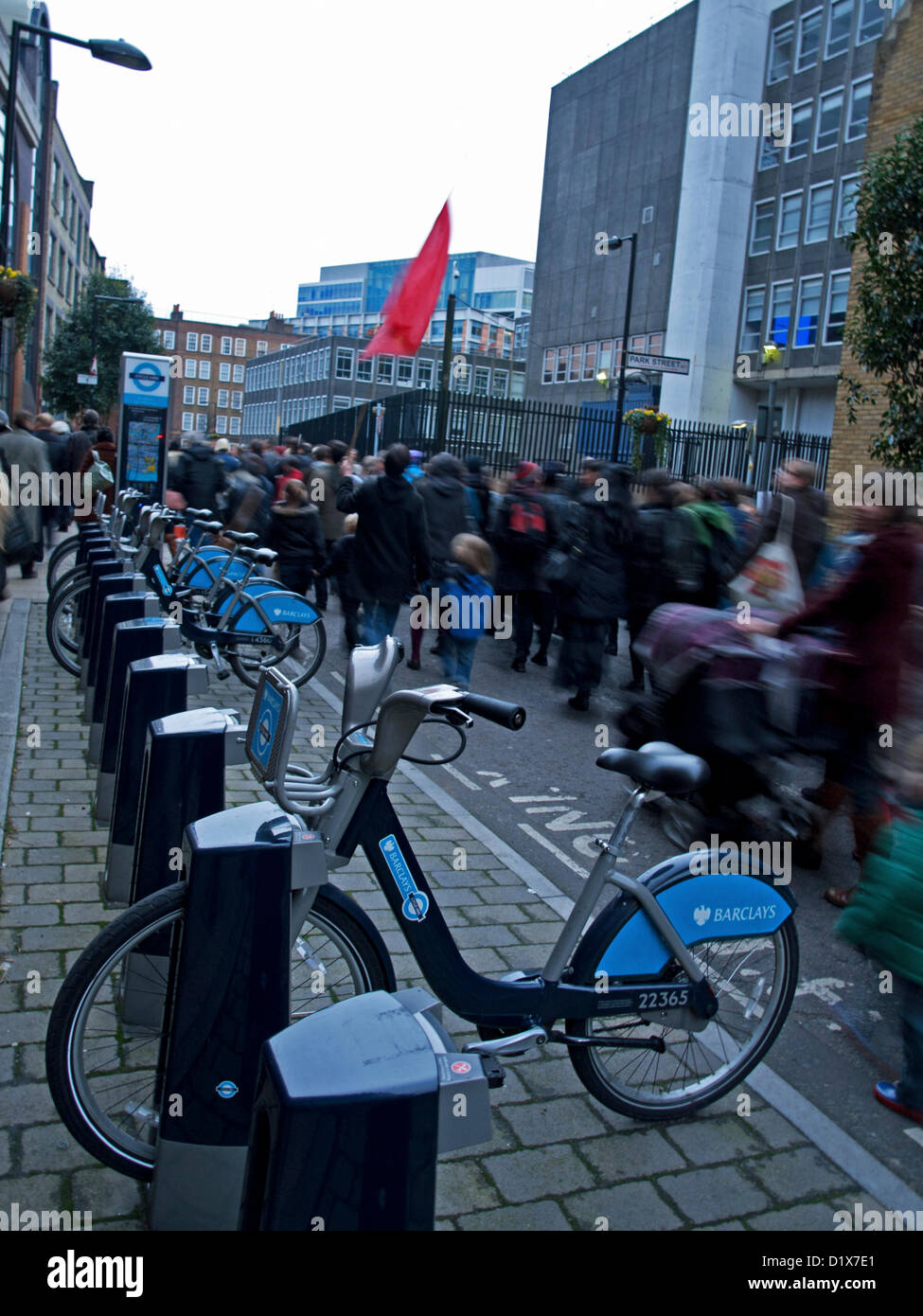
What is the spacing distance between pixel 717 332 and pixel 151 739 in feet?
143

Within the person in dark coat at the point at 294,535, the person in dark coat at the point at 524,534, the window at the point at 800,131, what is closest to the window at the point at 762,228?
the window at the point at 800,131

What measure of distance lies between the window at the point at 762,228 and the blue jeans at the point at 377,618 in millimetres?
39025

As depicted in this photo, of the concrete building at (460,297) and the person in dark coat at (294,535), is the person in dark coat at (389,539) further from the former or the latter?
the concrete building at (460,297)

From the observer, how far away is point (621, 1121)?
10.8 feet

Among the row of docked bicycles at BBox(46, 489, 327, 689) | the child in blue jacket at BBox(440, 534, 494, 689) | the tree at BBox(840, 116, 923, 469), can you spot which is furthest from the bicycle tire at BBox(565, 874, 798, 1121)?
the tree at BBox(840, 116, 923, 469)

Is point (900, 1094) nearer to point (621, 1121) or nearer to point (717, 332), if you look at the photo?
point (621, 1121)

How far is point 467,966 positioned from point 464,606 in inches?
218

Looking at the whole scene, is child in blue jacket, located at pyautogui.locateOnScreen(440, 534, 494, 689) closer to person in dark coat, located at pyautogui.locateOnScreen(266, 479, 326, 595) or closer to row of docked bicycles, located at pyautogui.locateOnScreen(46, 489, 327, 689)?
row of docked bicycles, located at pyautogui.locateOnScreen(46, 489, 327, 689)

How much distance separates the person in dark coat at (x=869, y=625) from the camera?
4348mm

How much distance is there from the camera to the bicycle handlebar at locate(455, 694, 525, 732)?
8.93 ft

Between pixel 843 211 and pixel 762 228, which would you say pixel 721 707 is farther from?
pixel 762 228

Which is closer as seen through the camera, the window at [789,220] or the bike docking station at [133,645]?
the bike docking station at [133,645]

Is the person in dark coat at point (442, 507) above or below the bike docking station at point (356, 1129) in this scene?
above
